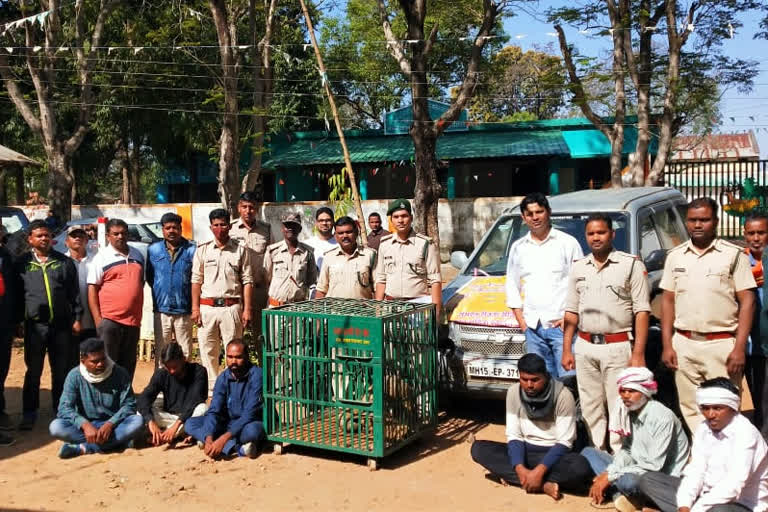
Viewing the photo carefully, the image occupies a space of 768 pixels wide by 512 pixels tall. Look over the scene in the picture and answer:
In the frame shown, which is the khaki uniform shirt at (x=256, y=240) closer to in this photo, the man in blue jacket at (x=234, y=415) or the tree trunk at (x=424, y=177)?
the man in blue jacket at (x=234, y=415)

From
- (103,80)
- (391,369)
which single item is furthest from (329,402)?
(103,80)

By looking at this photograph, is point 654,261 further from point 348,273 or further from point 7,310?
point 7,310

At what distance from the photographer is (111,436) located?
6312 millimetres

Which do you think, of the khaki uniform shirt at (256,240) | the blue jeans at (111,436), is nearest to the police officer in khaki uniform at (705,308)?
the khaki uniform shirt at (256,240)

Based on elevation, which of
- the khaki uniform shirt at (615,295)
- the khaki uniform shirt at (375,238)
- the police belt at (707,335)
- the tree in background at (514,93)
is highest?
the tree in background at (514,93)

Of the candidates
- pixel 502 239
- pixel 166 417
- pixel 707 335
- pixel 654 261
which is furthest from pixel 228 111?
pixel 707 335

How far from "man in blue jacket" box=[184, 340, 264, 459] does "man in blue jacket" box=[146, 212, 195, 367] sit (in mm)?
1153

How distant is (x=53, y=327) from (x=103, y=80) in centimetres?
1781

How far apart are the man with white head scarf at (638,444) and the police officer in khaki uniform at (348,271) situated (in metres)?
2.63

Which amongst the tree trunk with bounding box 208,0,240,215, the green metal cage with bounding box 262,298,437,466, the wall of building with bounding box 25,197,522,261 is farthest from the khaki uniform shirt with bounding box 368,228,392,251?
the wall of building with bounding box 25,197,522,261

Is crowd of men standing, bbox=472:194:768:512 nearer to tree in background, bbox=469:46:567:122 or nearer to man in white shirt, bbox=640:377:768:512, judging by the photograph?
man in white shirt, bbox=640:377:768:512

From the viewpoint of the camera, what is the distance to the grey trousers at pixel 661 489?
4.59 m

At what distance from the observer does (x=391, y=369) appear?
5738 millimetres

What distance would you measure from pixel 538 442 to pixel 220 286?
3206mm
